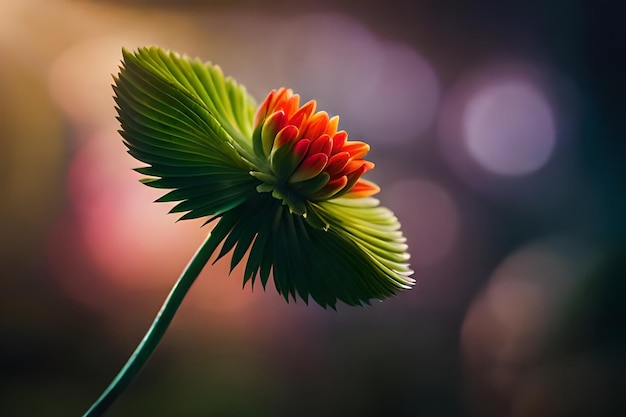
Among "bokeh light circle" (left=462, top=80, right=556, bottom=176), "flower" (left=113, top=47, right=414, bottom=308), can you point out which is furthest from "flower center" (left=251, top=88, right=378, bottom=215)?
"bokeh light circle" (left=462, top=80, right=556, bottom=176)

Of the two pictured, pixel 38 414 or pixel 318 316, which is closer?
pixel 38 414

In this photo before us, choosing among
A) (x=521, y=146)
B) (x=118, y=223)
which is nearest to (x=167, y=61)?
(x=118, y=223)

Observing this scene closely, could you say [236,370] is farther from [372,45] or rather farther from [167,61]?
[167,61]

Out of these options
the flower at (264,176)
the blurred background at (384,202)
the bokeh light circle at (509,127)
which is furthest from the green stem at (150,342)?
the bokeh light circle at (509,127)

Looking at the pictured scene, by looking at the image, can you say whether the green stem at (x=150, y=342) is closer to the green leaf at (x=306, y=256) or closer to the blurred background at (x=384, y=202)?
the green leaf at (x=306, y=256)

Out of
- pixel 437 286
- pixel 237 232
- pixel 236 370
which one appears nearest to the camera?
pixel 237 232

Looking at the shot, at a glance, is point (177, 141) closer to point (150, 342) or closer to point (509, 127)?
point (150, 342)

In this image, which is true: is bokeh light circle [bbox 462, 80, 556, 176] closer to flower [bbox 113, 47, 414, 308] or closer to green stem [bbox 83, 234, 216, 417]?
flower [bbox 113, 47, 414, 308]
